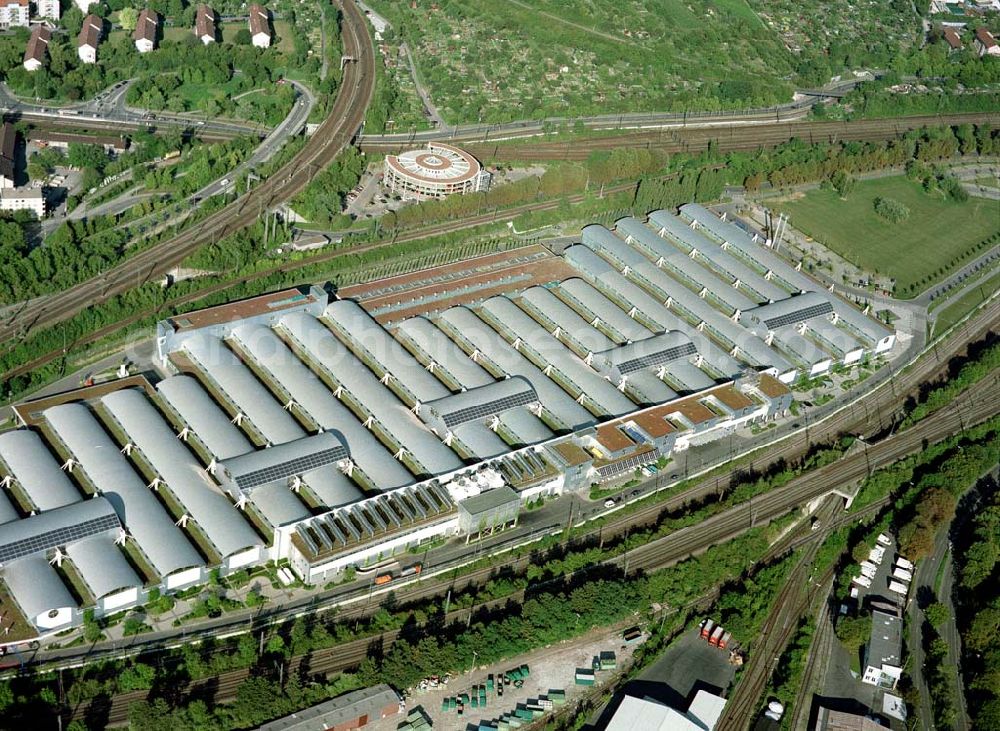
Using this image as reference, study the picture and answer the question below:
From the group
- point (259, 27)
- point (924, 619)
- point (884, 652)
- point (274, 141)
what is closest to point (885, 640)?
point (884, 652)

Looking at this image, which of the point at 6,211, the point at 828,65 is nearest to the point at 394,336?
the point at 6,211

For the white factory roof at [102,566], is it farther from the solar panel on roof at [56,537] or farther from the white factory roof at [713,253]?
the white factory roof at [713,253]

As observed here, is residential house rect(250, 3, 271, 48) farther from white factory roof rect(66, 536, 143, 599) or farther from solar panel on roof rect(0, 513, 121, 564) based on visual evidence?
white factory roof rect(66, 536, 143, 599)

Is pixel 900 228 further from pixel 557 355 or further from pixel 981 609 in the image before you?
pixel 981 609

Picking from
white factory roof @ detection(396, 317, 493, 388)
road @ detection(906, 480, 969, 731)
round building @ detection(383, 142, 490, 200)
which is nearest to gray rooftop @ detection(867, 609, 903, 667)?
road @ detection(906, 480, 969, 731)

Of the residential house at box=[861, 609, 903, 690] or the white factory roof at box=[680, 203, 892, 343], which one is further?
the white factory roof at box=[680, 203, 892, 343]

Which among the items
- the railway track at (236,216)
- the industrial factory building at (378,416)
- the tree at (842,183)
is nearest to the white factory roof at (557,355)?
the industrial factory building at (378,416)
